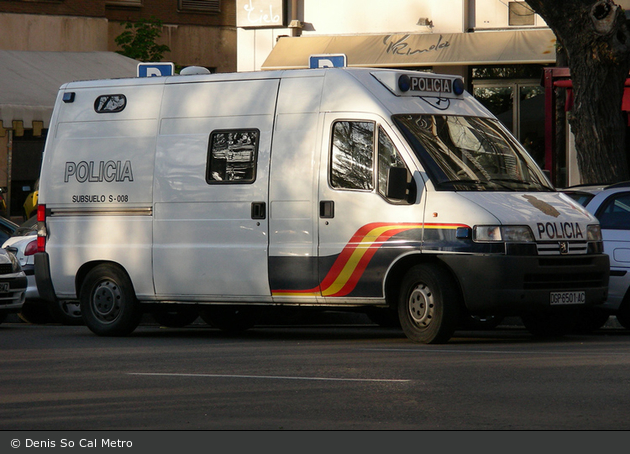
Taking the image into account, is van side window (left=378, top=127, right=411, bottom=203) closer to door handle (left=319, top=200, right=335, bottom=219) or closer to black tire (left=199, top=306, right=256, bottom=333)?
door handle (left=319, top=200, right=335, bottom=219)

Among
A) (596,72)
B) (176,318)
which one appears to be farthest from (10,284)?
(596,72)

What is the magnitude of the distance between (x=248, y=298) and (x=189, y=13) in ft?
89.0

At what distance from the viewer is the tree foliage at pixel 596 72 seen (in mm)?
15781

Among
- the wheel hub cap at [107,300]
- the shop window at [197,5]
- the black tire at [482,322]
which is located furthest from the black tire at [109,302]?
the shop window at [197,5]

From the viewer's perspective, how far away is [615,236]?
12.0 metres

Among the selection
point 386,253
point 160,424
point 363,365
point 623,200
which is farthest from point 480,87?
point 160,424

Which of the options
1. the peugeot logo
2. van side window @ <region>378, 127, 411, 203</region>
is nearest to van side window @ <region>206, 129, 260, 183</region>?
van side window @ <region>378, 127, 411, 203</region>

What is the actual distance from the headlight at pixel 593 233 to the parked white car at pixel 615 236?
102 centimetres

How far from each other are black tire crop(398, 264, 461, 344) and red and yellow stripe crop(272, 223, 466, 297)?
37 cm

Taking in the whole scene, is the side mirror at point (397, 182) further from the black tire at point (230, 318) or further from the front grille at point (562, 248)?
the black tire at point (230, 318)

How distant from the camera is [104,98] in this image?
12.7 meters

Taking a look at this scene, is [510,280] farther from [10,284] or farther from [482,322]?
[10,284]

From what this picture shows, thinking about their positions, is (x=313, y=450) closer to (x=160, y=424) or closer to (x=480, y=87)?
(x=160, y=424)

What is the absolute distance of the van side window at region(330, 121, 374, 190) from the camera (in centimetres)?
1091
